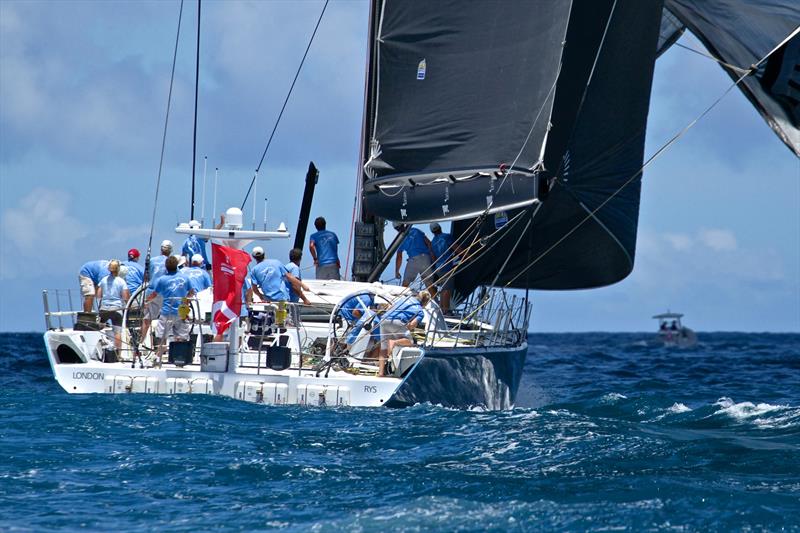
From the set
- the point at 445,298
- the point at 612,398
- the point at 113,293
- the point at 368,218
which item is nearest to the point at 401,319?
the point at 445,298

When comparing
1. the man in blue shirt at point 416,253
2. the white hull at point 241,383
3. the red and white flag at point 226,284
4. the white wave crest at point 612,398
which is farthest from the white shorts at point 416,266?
the red and white flag at point 226,284

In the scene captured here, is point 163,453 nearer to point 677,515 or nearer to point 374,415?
point 374,415

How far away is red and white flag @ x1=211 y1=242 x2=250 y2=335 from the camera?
13930 mm

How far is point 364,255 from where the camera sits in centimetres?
1839

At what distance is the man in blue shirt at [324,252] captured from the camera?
18203 mm

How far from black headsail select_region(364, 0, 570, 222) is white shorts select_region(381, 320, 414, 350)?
2.62m

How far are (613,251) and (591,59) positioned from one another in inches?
129

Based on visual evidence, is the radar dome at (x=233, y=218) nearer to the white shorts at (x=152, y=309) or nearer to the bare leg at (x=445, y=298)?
the white shorts at (x=152, y=309)

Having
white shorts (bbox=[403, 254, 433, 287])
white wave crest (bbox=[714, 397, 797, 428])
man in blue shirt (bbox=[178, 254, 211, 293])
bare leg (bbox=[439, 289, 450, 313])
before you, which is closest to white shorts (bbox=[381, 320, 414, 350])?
man in blue shirt (bbox=[178, 254, 211, 293])

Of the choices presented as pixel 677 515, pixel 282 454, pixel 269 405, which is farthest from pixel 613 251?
pixel 677 515

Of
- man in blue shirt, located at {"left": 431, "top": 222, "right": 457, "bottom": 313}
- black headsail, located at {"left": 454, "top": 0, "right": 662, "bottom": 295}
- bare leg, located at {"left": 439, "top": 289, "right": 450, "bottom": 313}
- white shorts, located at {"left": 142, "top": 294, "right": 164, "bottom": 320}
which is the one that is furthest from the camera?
bare leg, located at {"left": 439, "top": 289, "right": 450, "bottom": 313}

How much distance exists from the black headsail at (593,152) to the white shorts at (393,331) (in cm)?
293

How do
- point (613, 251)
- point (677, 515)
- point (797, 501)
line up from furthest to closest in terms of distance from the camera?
1. point (613, 251)
2. point (797, 501)
3. point (677, 515)

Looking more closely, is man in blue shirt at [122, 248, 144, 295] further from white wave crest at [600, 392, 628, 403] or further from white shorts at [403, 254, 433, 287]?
white wave crest at [600, 392, 628, 403]
